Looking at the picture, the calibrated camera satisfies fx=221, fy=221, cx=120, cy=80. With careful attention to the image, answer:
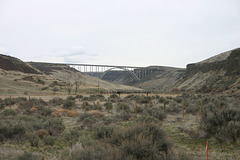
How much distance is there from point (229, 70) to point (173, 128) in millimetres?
53530

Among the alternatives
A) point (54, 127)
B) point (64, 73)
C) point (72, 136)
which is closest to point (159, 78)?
point (64, 73)

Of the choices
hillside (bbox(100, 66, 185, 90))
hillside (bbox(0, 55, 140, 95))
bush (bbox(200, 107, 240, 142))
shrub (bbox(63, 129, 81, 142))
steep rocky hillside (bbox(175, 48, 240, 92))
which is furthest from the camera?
hillside (bbox(100, 66, 185, 90))

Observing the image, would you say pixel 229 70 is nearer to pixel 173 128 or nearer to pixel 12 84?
pixel 173 128

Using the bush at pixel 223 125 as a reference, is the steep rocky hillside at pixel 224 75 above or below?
above

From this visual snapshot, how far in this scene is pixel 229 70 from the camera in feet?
197

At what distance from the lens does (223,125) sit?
36.0ft

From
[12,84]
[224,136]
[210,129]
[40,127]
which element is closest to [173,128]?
[210,129]

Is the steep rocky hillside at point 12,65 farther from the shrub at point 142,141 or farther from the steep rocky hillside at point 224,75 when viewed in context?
the shrub at point 142,141

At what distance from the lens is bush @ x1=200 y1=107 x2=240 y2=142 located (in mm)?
10141

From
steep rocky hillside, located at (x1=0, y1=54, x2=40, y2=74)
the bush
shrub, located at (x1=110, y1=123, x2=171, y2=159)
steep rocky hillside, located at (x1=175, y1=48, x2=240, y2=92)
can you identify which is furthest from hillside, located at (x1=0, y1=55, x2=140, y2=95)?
shrub, located at (x1=110, y1=123, x2=171, y2=159)

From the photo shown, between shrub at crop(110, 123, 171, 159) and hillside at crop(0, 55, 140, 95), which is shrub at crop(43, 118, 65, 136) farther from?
hillside at crop(0, 55, 140, 95)

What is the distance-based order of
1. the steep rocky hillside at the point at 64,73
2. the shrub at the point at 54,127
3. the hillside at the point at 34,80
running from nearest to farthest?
the shrub at the point at 54,127, the hillside at the point at 34,80, the steep rocky hillside at the point at 64,73

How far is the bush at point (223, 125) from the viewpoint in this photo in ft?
33.3

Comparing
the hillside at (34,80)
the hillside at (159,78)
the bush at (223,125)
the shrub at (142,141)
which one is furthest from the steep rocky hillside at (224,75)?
the hillside at (159,78)
